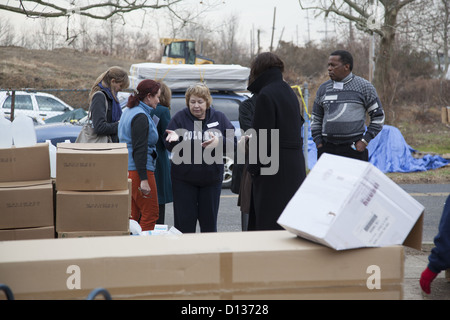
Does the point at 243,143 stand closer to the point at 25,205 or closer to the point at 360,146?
the point at 360,146

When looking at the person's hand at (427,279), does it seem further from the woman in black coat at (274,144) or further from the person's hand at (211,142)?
the person's hand at (211,142)

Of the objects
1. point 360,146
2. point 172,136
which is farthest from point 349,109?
point 172,136

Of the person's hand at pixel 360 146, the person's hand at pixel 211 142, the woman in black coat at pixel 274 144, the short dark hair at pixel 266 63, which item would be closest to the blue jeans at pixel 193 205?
the person's hand at pixel 211 142

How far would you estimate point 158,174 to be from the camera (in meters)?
5.44

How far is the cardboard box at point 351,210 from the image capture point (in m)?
2.43

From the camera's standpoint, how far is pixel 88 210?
362 centimetres

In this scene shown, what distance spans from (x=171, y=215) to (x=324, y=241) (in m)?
5.72

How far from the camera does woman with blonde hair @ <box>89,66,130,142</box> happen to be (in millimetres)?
5602

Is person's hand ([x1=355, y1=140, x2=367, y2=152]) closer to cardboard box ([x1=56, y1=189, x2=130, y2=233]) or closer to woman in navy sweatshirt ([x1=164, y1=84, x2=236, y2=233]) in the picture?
woman in navy sweatshirt ([x1=164, y1=84, x2=236, y2=233])

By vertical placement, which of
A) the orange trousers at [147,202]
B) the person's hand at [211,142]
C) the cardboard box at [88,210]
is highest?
the person's hand at [211,142]

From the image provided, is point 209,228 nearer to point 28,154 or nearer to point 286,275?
point 28,154

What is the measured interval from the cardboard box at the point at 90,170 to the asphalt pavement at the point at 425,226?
→ 6.96 feet

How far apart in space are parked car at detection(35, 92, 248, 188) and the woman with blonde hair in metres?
3.13
